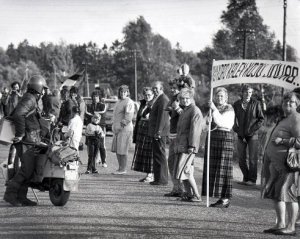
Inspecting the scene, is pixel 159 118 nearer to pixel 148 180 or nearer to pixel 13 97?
pixel 148 180

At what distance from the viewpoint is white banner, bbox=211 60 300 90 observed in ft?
32.9

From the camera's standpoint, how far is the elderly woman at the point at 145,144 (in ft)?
46.2

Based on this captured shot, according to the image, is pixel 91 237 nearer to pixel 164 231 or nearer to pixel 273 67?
pixel 164 231

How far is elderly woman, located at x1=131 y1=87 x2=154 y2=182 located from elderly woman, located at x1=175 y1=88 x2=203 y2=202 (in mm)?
3030

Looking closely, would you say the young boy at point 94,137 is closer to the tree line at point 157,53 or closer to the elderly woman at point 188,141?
the elderly woman at point 188,141

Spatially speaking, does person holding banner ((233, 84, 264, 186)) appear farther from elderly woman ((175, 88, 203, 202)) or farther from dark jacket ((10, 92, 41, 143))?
dark jacket ((10, 92, 41, 143))

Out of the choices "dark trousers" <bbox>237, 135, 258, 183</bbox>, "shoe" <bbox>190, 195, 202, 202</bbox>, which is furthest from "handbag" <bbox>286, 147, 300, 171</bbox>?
"dark trousers" <bbox>237, 135, 258, 183</bbox>

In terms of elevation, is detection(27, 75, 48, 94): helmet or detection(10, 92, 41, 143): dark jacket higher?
detection(27, 75, 48, 94): helmet

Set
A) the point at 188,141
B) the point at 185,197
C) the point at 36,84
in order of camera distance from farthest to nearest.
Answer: the point at 185,197 < the point at 188,141 < the point at 36,84

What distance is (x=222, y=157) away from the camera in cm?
1080

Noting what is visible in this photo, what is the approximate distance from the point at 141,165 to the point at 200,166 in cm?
402

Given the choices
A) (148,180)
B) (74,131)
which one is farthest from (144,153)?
(74,131)

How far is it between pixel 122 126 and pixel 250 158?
2.98 m

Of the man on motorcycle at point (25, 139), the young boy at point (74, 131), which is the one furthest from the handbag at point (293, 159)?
the young boy at point (74, 131)
